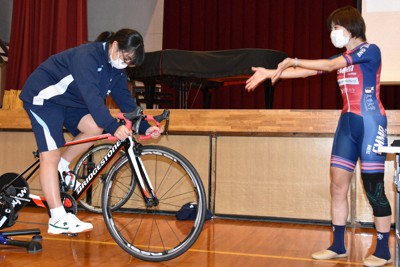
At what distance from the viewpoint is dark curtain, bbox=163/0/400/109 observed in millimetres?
7688

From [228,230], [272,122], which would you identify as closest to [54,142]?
[228,230]

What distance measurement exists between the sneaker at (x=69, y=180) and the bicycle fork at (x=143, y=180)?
0.50 metres

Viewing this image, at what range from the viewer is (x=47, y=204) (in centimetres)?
259

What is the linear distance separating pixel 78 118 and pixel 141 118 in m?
0.51

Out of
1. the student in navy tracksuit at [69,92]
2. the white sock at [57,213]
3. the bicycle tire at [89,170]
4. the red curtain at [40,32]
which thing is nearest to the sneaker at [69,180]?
the student in navy tracksuit at [69,92]

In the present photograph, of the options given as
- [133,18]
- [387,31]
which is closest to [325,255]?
[387,31]

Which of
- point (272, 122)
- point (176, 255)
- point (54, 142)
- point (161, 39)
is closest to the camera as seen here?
point (176, 255)

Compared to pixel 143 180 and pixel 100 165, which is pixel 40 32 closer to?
pixel 100 165

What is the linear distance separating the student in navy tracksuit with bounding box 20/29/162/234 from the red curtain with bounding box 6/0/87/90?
13.0 feet

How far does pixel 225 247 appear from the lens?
9.27ft

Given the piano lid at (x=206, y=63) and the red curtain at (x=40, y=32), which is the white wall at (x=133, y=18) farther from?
the piano lid at (x=206, y=63)

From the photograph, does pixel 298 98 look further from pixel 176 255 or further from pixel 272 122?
pixel 176 255

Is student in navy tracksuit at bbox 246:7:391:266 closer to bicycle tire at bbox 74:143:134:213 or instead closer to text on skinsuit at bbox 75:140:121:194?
text on skinsuit at bbox 75:140:121:194

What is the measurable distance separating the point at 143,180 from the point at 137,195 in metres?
1.57
